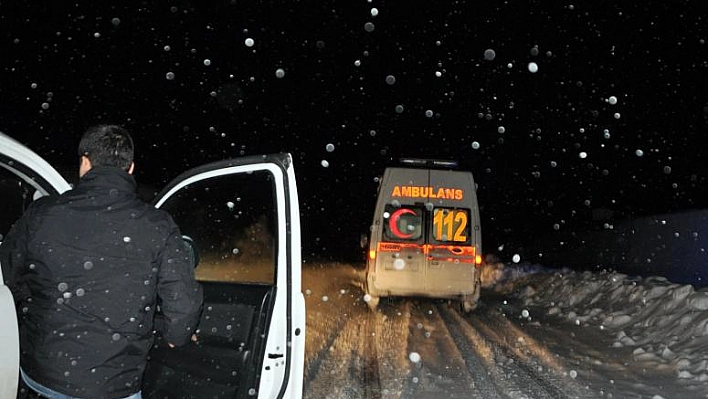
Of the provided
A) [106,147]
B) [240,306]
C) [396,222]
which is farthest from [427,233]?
[106,147]

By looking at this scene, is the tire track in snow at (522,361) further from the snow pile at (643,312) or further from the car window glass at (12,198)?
the car window glass at (12,198)

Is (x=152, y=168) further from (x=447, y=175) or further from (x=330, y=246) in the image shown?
(x=447, y=175)

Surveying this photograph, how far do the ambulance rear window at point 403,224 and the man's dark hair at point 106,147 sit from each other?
9.43 m

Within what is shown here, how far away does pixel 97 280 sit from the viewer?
260cm

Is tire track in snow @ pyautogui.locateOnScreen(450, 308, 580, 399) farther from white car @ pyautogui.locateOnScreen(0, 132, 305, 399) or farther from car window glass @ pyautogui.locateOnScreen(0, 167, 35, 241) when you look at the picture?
car window glass @ pyautogui.locateOnScreen(0, 167, 35, 241)

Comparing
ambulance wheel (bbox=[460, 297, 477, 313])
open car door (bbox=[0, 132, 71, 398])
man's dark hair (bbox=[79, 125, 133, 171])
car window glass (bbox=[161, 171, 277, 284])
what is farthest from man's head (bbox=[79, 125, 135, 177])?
ambulance wheel (bbox=[460, 297, 477, 313])

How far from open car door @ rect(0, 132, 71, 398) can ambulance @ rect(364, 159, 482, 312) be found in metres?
8.50

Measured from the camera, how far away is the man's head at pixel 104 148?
272 centimetres

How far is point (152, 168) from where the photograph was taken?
50375 mm

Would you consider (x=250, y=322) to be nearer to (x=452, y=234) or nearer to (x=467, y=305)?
(x=452, y=234)

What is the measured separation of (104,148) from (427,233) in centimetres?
975

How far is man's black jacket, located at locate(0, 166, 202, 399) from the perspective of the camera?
2586mm

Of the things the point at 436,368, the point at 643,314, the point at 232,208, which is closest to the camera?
the point at 232,208

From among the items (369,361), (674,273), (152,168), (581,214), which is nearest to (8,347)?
(369,361)
